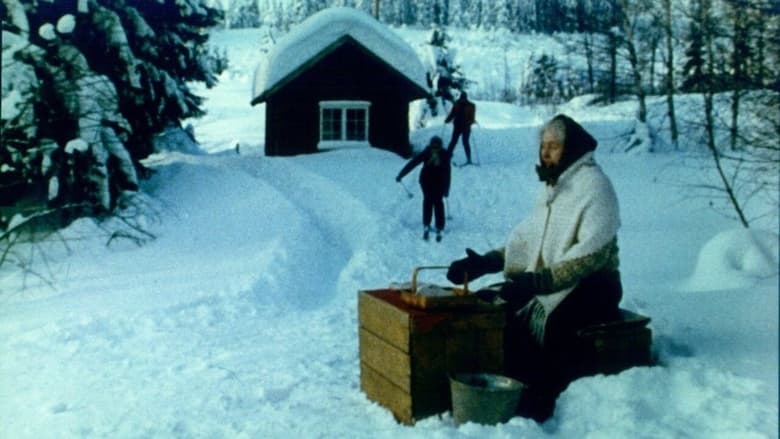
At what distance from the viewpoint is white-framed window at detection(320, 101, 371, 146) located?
Answer: 4.57 meters

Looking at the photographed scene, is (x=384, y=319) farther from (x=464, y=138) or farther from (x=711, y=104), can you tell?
(x=464, y=138)

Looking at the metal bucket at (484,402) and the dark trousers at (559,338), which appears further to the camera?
the dark trousers at (559,338)

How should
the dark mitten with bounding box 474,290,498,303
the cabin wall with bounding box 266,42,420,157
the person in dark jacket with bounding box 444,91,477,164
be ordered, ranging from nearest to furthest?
the dark mitten with bounding box 474,290,498,303 < the person in dark jacket with bounding box 444,91,477,164 < the cabin wall with bounding box 266,42,420,157

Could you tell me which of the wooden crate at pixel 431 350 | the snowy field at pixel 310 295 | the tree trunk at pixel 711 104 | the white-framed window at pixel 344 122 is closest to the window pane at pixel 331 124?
the white-framed window at pixel 344 122

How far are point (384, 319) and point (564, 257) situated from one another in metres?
0.65

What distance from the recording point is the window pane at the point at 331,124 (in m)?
4.53

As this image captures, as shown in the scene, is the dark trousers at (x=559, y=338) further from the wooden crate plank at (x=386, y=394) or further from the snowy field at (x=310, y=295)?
the wooden crate plank at (x=386, y=394)

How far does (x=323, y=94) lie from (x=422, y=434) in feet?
11.3

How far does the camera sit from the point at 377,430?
246cm

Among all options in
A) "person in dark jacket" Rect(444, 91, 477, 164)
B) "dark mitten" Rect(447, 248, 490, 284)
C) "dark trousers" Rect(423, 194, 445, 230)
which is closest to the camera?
"dark mitten" Rect(447, 248, 490, 284)

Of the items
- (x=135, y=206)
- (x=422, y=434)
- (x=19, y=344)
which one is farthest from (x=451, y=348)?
(x=135, y=206)

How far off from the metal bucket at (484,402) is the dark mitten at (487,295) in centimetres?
28

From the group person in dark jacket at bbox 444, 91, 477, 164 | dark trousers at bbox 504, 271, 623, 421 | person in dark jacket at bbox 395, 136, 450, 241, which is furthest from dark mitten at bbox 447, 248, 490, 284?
person in dark jacket at bbox 395, 136, 450, 241

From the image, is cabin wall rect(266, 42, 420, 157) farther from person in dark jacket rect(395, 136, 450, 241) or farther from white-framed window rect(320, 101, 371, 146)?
person in dark jacket rect(395, 136, 450, 241)
